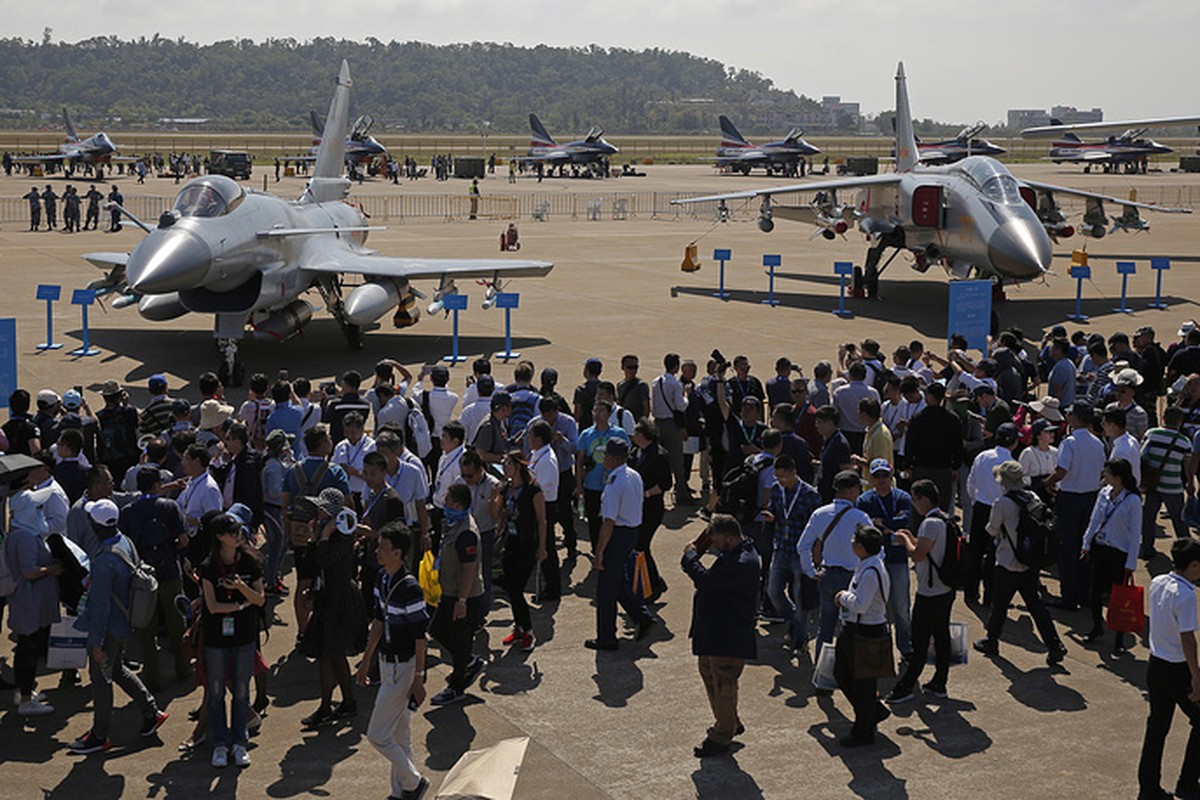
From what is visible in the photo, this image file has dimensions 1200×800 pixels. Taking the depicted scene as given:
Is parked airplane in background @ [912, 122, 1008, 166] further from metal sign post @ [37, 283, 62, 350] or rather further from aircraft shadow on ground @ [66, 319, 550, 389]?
metal sign post @ [37, 283, 62, 350]

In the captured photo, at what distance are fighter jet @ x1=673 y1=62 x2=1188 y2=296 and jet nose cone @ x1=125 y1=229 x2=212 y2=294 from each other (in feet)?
45.6

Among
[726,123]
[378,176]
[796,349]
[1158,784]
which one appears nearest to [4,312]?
[796,349]

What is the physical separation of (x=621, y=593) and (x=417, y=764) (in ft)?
7.67

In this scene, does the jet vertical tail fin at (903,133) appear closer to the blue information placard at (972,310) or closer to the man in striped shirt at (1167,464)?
the blue information placard at (972,310)

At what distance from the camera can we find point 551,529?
33.1 feet

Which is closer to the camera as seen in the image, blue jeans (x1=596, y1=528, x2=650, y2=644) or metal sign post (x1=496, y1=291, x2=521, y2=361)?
blue jeans (x1=596, y1=528, x2=650, y2=644)

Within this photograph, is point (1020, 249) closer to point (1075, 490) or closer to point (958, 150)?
point (1075, 490)

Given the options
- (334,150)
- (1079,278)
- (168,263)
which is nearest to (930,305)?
(1079,278)

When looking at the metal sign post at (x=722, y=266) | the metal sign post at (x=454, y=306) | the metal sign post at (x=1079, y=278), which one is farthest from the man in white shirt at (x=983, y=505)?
the metal sign post at (x=722, y=266)

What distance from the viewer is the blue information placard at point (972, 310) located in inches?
710

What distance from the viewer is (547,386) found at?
1122cm

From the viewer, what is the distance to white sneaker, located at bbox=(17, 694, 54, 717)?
786cm

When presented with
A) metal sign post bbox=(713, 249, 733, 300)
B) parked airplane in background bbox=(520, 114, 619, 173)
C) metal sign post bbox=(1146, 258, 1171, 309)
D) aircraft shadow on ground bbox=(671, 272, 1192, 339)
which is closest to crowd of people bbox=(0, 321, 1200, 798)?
aircraft shadow on ground bbox=(671, 272, 1192, 339)

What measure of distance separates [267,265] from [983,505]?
12825 mm
